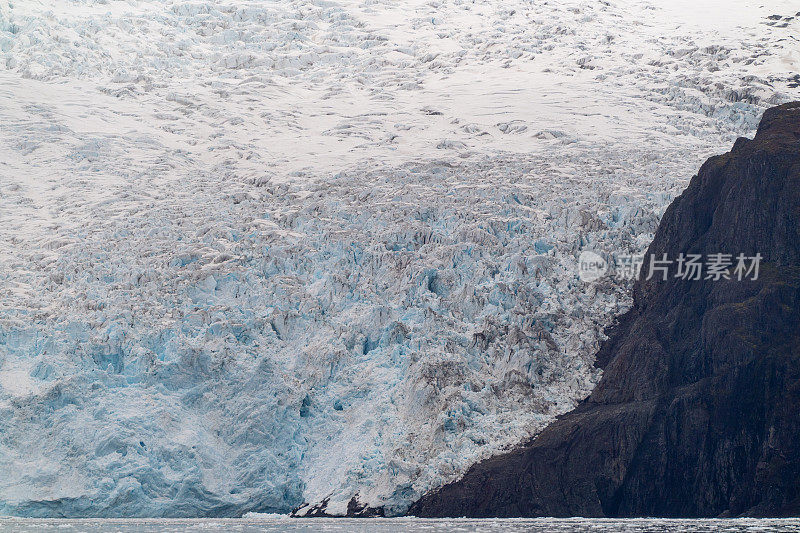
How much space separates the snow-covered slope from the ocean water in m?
0.92

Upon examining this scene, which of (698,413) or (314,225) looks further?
(314,225)

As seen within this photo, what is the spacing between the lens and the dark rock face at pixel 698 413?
2641 cm

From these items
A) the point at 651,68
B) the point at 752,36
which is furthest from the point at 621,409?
the point at 752,36

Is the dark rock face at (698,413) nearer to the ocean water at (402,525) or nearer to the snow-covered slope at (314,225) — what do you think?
the ocean water at (402,525)

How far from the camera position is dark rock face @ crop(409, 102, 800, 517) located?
86.6ft

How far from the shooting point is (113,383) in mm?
31609

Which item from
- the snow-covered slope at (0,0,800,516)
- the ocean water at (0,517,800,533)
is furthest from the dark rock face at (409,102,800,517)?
the snow-covered slope at (0,0,800,516)

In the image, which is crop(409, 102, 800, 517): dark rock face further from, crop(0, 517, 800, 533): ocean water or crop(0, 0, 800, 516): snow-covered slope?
crop(0, 0, 800, 516): snow-covered slope

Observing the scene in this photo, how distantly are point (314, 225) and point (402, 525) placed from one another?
17372 millimetres

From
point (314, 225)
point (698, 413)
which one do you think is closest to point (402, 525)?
point (698, 413)

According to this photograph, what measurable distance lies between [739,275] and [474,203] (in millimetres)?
13965

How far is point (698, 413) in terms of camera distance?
27031mm

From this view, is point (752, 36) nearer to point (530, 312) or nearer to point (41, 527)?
point (530, 312)

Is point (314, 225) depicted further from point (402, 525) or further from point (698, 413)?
point (698, 413)
